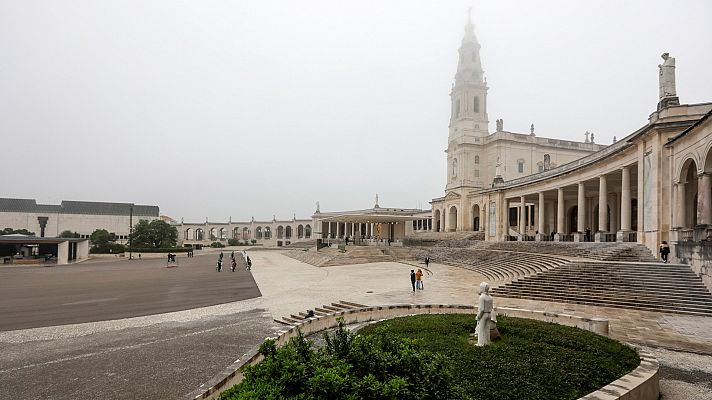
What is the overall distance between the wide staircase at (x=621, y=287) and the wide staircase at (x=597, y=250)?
2.93 metres

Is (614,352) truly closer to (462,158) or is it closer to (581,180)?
(581,180)

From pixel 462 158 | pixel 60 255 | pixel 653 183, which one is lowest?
pixel 60 255

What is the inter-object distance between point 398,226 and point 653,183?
166 ft

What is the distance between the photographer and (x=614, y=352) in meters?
8.14

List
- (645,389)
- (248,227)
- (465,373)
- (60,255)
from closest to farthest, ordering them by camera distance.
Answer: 1. (645,389)
2. (465,373)
3. (60,255)
4. (248,227)

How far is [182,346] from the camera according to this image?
1170 centimetres

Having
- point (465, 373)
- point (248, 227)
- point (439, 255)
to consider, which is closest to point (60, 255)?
point (439, 255)

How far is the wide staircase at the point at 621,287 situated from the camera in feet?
47.6

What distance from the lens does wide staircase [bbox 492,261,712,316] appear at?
14.5m

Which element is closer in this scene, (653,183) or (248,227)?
(653,183)

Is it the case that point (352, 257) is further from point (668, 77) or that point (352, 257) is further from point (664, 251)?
point (668, 77)

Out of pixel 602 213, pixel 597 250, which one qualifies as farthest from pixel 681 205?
pixel 602 213

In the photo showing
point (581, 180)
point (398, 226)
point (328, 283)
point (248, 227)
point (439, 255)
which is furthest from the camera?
point (248, 227)

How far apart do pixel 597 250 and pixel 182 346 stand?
23702 millimetres
